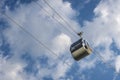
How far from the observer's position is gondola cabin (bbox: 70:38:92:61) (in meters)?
19.0

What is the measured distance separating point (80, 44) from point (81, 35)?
925mm

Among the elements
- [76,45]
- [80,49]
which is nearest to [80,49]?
[80,49]

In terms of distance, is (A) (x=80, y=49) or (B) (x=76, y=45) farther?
→ (B) (x=76, y=45)

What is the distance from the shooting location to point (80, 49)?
1928 cm

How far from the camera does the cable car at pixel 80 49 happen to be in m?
19.0

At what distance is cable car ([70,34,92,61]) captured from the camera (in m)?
19.0

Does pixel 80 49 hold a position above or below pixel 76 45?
below

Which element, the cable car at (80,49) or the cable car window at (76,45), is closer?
the cable car at (80,49)

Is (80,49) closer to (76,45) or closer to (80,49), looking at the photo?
(80,49)

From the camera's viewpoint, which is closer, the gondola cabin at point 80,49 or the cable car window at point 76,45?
the gondola cabin at point 80,49

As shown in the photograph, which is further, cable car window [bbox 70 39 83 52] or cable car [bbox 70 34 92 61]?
cable car window [bbox 70 39 83 52]

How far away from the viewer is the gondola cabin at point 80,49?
19.0 m

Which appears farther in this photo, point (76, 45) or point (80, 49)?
point (76, 45)

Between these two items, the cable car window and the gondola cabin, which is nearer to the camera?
the gondola cabin
